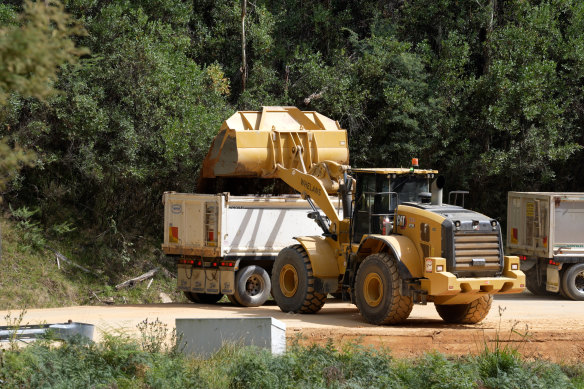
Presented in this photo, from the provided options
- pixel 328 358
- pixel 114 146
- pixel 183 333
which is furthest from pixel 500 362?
pixel 114 146

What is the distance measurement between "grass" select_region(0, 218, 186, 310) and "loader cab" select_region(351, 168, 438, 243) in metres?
8.77

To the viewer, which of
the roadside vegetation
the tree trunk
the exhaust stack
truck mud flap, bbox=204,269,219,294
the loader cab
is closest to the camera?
the roadside vegetation

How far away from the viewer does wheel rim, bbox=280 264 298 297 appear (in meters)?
17.5

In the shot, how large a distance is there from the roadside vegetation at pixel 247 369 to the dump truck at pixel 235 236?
22.9 ft

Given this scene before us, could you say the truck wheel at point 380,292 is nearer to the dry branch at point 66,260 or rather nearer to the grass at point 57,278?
the grass at point 57,278

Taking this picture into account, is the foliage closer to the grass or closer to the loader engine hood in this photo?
the loader engine hood

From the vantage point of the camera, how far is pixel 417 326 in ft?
50.9

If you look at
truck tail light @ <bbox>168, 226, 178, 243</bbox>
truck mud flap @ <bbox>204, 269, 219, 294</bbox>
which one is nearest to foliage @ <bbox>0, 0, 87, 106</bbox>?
truck mud flap @ <bbox>204, 269, 219, 294</bbox>

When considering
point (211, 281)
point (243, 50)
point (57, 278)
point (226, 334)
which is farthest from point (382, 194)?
point (243, 50)

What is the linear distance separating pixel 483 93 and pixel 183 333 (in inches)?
720

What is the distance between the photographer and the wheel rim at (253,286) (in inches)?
775

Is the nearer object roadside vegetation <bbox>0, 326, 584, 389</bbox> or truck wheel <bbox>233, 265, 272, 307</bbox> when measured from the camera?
roadside vegetation <bbox>0, 326, 584, 389</bbox>

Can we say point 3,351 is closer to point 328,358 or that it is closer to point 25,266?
point 328,358

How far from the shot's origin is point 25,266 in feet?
76.1
